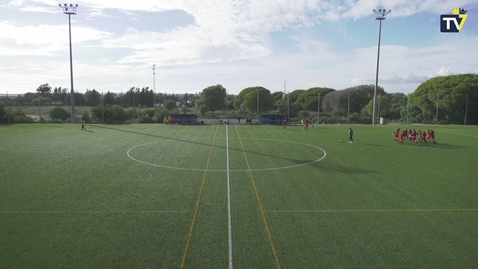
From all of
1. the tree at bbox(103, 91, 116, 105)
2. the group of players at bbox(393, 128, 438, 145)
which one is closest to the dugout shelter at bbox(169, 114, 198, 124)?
the group of players at bbox(393, 128, 438, 145)

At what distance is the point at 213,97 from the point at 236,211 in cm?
7156

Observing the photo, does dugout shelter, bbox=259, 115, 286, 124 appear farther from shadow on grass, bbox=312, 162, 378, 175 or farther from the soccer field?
shadow on grass, bbox=312, 162, 378, 175

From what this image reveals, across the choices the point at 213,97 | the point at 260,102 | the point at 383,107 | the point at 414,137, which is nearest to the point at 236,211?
the point at 414,137

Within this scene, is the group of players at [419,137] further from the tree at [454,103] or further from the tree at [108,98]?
the tree at [108,98]

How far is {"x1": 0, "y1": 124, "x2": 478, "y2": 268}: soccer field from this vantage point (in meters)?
8.34

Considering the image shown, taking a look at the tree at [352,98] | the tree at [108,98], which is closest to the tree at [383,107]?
the tree at [352,98]

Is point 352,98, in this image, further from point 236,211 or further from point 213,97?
point 236,211

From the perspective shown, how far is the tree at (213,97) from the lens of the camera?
267 feet

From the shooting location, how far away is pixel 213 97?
268 ft

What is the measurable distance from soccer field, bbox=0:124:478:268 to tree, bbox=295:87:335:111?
59.2 metres

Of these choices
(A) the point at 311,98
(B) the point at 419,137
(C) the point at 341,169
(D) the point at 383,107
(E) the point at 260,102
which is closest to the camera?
(C) the point at 341,169

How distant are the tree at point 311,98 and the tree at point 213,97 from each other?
20599mm

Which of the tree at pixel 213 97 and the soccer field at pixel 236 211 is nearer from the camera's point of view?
the soccer field at pixel 236 211

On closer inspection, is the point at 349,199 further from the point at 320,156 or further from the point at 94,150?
the point at 94,150
